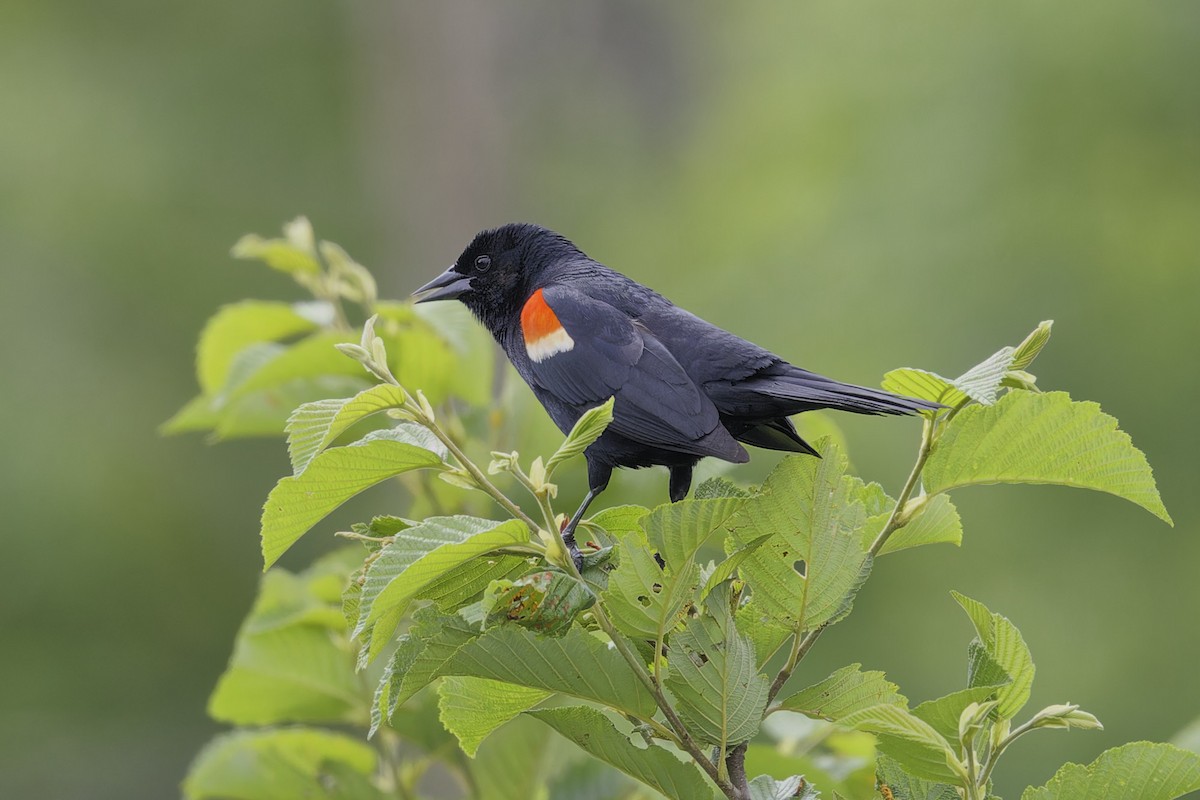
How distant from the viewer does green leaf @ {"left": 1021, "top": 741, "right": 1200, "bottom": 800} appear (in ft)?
4.85

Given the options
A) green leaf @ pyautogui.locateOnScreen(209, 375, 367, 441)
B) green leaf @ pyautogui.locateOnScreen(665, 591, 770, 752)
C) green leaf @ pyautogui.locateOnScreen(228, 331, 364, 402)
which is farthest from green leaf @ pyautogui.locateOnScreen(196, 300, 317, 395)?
green leaf @ pyautogui.locateOnScreen(665, 591, 770, 752)

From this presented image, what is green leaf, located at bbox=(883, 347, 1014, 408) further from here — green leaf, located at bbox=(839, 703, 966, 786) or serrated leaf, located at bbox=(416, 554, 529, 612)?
serrated leaf, located at bbox=(416, 554, 529, 612)

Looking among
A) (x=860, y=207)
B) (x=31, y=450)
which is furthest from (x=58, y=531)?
(x=860, y=207)

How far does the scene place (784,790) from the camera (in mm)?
1538

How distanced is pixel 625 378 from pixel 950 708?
1243 mm

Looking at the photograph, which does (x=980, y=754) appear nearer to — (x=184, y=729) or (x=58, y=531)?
(x=58, y=531)

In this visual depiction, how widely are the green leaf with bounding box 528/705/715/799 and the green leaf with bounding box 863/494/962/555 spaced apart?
0.43 metres

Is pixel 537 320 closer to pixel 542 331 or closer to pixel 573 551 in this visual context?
pixel 542 331

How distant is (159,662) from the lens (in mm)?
12180

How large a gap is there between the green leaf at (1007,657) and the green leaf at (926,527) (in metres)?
0.13

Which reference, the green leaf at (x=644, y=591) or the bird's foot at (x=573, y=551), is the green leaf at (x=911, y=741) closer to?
the green leaf at (x=644, y=591)

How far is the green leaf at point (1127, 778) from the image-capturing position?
4.85ft

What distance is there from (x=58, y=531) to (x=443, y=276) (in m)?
8.75

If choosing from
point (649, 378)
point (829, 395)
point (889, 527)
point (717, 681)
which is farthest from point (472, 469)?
point (649, 378)
